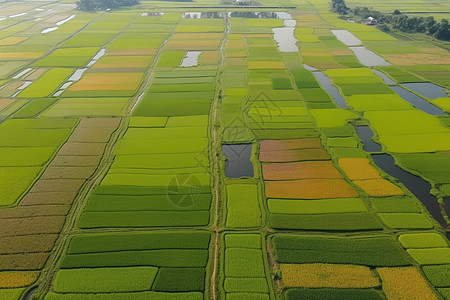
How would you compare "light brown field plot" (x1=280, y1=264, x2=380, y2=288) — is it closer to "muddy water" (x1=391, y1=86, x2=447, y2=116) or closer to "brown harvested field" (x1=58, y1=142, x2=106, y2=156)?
"brown harvested field" (x1=58, y1=142, x2=106, y2=156)

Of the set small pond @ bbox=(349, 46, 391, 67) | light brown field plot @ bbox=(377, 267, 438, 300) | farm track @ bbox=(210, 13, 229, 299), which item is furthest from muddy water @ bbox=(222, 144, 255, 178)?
small pond @ bbox=(349, 46, 391, 67)

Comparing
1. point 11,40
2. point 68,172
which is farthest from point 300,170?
point 11,40

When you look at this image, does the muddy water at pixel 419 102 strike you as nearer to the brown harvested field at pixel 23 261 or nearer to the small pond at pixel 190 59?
the small pond at pixel 190 59

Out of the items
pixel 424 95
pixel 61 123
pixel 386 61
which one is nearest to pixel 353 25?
pixel 386 61

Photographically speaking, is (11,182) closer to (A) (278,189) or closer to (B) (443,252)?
(A) (278,189)

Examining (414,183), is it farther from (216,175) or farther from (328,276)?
(216,175)
